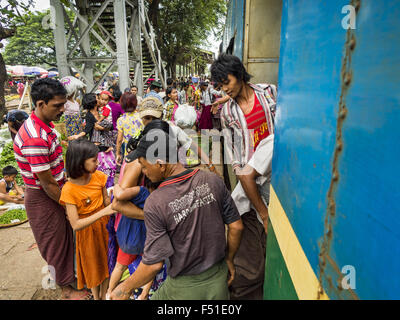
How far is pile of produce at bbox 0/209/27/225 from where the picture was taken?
4.12 metres

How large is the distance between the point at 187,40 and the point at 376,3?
58.2 feet

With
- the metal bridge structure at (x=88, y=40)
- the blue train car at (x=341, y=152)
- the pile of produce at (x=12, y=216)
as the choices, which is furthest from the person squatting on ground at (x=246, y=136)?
the metal bridge structure at (x=88, y=40)

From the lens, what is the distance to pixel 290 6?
1.14 metres

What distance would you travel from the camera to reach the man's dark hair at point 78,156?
6.98 ft

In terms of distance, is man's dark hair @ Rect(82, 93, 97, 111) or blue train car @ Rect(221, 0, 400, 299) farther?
man's dark hair @ Rect(82, 93, 97, 111)

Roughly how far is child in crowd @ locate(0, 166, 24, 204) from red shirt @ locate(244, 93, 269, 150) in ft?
15.2

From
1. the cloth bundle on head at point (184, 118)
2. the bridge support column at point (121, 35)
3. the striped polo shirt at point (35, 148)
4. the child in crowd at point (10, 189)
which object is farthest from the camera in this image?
the bridge support column at point (121, 35)

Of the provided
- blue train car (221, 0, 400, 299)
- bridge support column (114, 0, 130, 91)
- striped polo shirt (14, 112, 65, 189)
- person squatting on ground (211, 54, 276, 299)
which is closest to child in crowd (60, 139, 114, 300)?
striped polo shirt (14, 112, 65, 189)

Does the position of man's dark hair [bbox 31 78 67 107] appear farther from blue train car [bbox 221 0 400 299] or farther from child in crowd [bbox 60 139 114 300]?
blue train car [bbox 221 0 400 299]

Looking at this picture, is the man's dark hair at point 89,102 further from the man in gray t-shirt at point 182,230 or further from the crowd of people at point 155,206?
the man in gray t-shirt at point 182,230

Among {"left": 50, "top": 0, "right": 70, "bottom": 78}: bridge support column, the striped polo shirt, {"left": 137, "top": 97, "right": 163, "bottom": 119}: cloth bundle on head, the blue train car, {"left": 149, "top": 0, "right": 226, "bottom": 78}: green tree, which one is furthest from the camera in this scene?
{"left": 149, "top": 0, "right": 226, "bottom": 78}: green tree

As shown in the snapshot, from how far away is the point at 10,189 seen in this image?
198 inches

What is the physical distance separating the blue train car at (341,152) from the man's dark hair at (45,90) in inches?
77.4
